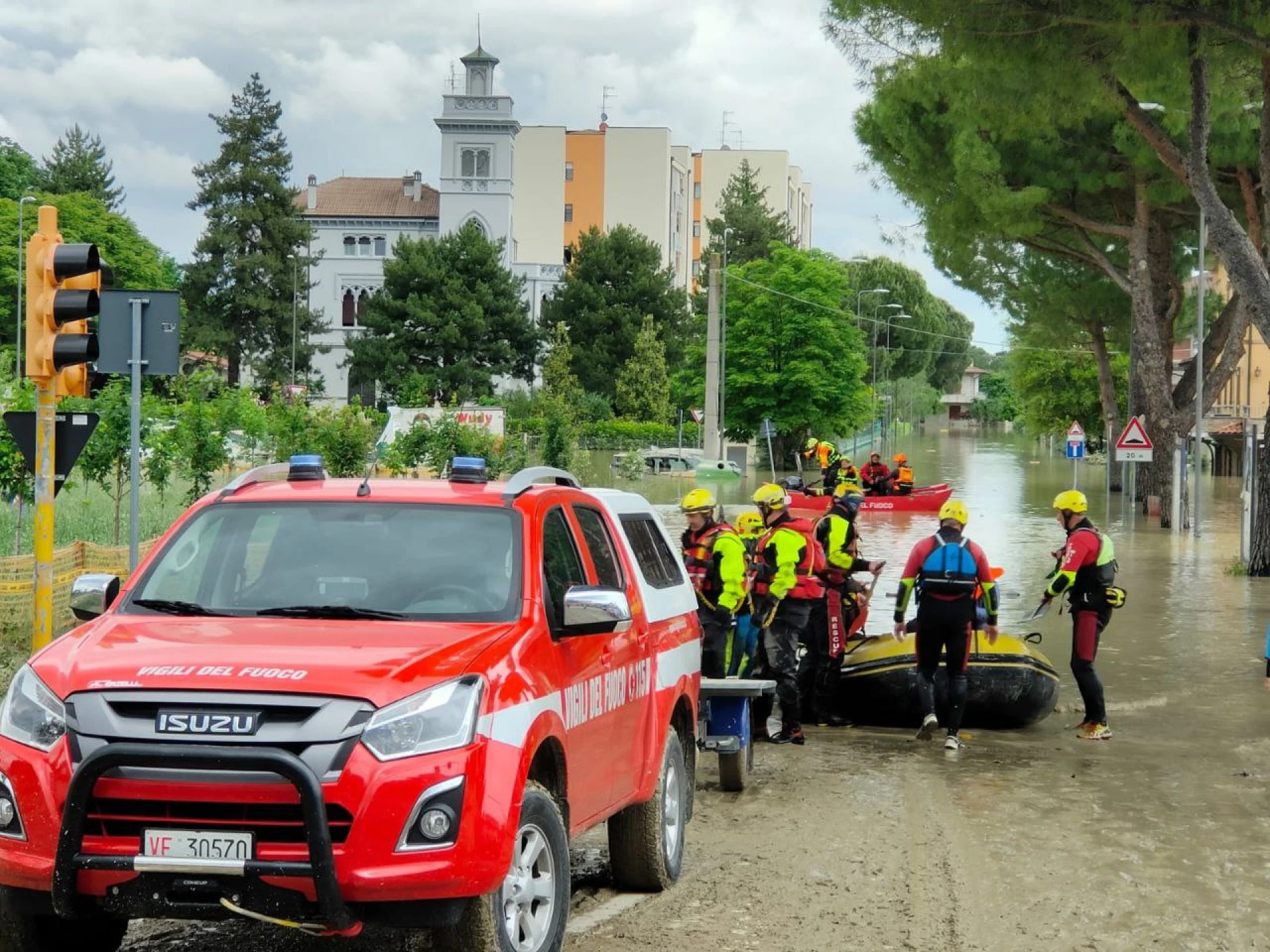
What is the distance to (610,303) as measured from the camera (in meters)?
95.5

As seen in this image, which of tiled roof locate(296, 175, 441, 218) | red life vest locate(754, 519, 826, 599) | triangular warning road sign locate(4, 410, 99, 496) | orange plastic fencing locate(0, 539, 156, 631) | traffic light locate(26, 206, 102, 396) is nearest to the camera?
traffic light locate(26, 206, 102, 396)

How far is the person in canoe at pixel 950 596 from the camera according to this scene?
12.2 metres

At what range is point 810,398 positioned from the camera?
74938mm

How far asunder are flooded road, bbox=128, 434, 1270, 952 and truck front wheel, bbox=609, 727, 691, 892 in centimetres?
13

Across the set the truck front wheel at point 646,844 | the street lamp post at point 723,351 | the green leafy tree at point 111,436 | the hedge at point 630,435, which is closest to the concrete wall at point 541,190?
the hedge at point 630,435

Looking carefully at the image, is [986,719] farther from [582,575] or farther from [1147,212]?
[1147,212]

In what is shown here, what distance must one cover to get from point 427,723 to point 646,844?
2.38 metres

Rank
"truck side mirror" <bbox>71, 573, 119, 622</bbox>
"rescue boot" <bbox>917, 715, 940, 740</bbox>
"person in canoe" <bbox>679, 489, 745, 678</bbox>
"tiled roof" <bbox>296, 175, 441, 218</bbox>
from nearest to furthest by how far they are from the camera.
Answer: "truck side mirror" <bbox>71, 573, 119, 622</bbox>, "person in canoe" <bbox>679, 489, 745, 678</bbox>, "rescue boot" <bbox>917, 715, 940, 740</bbox>, "tiled roof" <bbox>296, 175, 441, 218</bbox>

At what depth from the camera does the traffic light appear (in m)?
10.0

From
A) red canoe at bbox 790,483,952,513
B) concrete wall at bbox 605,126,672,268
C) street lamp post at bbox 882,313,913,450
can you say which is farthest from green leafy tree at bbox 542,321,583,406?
red canoe at bbox 790,483,952,513

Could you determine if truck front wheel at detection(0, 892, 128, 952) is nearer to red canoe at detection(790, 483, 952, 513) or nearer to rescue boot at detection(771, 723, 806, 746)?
rescue boot at detection(771, 723, 806, 746)

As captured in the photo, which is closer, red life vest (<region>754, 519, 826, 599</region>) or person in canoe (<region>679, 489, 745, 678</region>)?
person in canoe (<region>679, 489, 745, 678</region>)

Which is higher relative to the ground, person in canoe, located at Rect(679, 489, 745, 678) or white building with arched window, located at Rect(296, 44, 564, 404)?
white building with arched window, located at Rect(296, 44, 564, 404)

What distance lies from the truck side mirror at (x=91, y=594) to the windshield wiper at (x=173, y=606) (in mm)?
158
